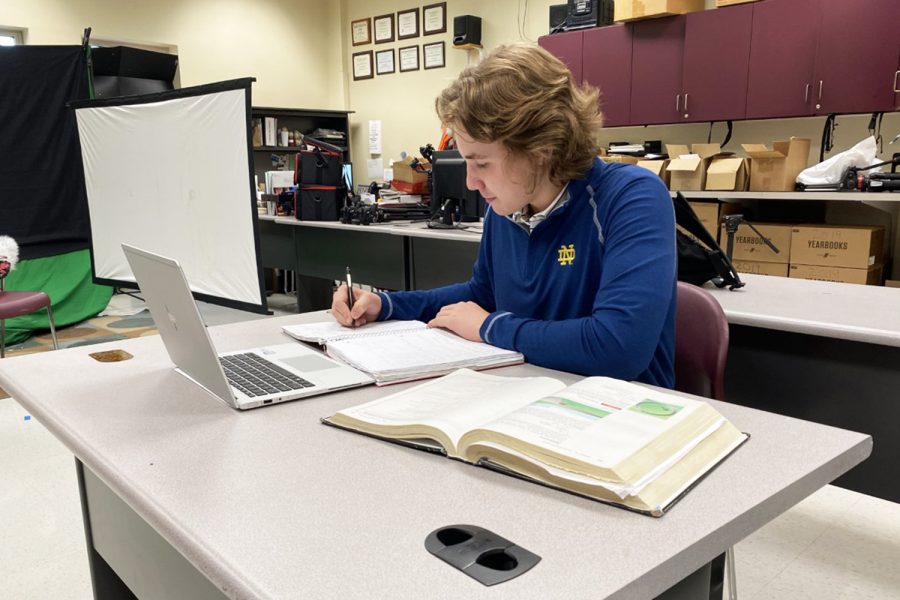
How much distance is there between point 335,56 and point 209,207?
6.59 meters

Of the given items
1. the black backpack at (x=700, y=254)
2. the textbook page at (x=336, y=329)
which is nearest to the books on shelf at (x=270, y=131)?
the black backpack at (x=700, y=254)

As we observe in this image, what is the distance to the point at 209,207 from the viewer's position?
1.61m

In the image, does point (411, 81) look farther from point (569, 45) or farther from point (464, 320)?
point (464, 320)

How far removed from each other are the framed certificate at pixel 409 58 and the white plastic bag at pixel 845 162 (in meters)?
4.17

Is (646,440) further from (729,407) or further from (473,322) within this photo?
(473,322)

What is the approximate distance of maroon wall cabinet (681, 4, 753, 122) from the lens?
435cm

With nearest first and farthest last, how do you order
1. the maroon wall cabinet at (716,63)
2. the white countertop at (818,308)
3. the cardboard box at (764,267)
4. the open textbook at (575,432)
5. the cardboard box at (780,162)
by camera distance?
the open textbook at (575,432) → the white countertop at (818,308) → the cardboard box at (780,162) → the cardboard box at (764,267) → the maroon wall cabinet at (716,63)

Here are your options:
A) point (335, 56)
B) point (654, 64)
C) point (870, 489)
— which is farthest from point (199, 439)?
point (335, 56)

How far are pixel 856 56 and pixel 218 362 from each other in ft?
14.1

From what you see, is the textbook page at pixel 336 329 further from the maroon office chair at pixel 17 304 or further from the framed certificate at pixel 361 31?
the framed certificate at pixel 361 31

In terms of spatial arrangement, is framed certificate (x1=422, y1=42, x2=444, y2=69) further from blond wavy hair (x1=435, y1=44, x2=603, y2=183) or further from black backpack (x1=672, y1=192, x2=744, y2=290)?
blond wavy hair (x1=435, y1=44, x2=603, y2=183)

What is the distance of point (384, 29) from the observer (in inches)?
280

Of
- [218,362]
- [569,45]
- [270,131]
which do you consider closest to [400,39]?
[270,131]

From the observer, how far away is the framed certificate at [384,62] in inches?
279
